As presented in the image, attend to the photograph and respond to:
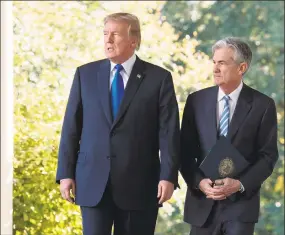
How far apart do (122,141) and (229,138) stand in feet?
1.50

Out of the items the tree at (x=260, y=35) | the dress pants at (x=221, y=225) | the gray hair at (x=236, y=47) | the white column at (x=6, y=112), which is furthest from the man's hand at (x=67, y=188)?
the tree at (x=260, y=35)

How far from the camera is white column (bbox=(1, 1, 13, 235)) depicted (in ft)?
21.0

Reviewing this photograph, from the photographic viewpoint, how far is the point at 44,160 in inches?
293

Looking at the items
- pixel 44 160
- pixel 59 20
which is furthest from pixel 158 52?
pixel 44 160

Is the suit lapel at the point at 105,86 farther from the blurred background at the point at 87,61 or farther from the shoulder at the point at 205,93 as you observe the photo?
the blurred background at the point at 87,61

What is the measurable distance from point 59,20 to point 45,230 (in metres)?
2.02

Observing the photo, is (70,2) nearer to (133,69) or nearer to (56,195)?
(56,195)

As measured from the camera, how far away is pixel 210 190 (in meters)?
4.44

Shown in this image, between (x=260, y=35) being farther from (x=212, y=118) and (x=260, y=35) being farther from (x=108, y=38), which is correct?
(x=108, y=38)

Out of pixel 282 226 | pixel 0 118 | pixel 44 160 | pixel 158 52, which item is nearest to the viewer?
pixel 0 118

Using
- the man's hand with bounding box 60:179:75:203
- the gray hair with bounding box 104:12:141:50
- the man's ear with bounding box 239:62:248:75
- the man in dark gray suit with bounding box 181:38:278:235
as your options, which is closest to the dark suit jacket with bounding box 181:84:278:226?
the man in dark gray suit with bounding box 181:38:278:235

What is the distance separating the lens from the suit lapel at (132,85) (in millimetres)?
4453

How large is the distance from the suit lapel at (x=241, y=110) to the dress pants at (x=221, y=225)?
32 cm

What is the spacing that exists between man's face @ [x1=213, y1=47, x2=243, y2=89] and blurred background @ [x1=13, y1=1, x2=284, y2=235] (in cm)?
316
